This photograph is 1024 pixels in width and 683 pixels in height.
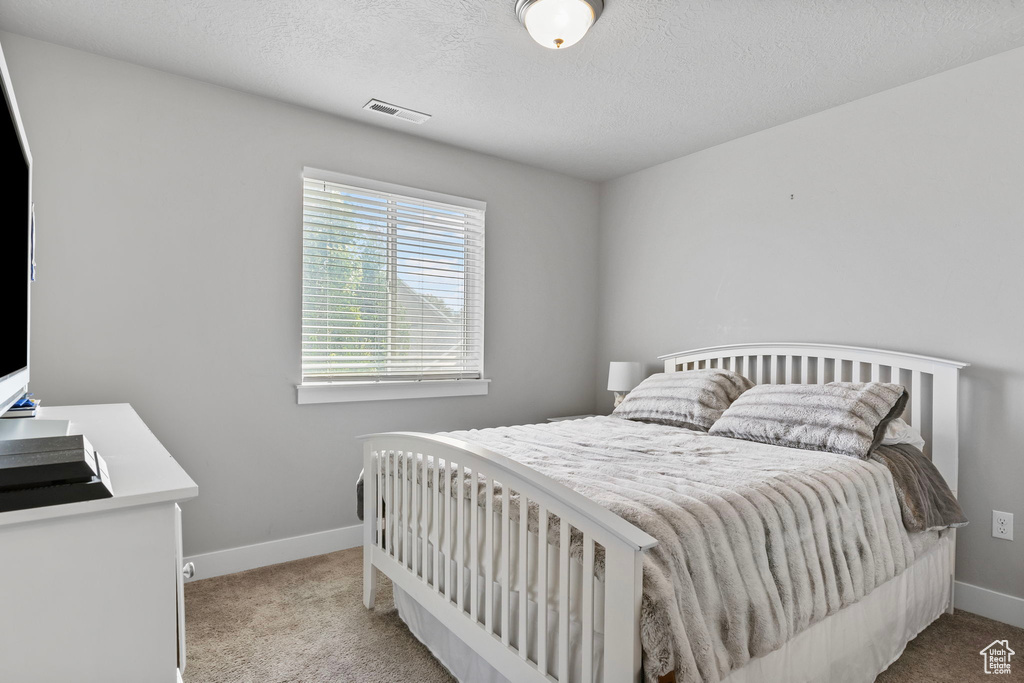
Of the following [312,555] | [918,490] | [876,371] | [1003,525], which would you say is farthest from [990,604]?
[312,555]

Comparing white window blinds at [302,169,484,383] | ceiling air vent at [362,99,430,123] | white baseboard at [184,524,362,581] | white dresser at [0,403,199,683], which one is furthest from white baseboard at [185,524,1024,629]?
ceiling air vent at [362,99,430,123]

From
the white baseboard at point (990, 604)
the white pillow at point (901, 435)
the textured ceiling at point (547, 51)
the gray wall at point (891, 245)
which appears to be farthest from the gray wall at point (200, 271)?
the white baseboard at point (990, 604)

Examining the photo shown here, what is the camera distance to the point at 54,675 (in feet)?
2.54

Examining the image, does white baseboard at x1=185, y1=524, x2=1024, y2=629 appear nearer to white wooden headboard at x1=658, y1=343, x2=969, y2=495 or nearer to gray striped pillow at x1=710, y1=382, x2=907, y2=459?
white wooden headboard at x1=658, y1=343, x2=969, y2=495

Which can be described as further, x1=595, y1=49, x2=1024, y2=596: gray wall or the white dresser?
x1=595, y1=49, x2=1024, y2=596: gray wall

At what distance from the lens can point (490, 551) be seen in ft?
5.48

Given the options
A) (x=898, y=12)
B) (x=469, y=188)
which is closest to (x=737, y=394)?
(x=898, y=12)

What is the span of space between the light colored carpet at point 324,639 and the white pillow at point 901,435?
76 centimetres

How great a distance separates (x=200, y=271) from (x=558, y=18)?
6.64ft

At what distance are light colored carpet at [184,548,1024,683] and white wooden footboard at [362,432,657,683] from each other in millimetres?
203

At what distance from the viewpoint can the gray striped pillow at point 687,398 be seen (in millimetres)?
2924

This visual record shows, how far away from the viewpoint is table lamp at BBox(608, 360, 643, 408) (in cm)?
375

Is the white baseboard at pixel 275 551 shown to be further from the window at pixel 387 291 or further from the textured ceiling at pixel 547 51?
the textured ceiling at pixel 547 51

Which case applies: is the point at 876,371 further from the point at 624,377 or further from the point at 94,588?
the point at 94,588
